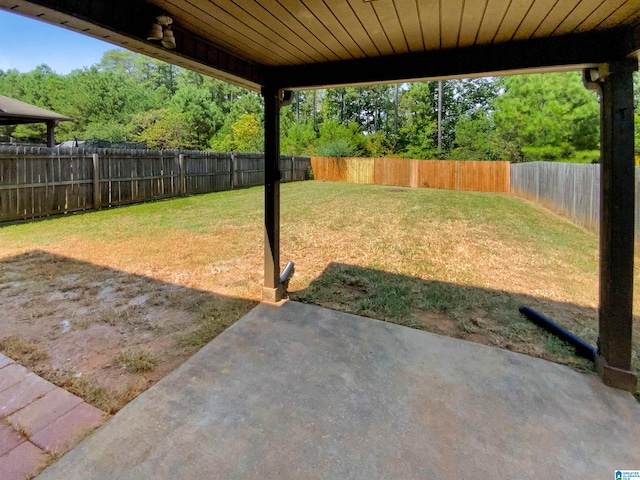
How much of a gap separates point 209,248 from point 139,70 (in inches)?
1546

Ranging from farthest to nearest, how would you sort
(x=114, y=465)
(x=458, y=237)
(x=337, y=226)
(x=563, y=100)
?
(x=563, y=100)
(x=337, y=226)
(x=458, y=237)
(x=114, y=465)

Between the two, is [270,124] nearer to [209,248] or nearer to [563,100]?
[209,248]

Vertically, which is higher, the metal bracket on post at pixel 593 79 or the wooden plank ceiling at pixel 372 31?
the wooden plank ceiling at pixel 372 31

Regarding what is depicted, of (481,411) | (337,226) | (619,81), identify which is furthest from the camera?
(337,226)

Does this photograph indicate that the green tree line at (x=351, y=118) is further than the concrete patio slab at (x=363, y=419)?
Yes

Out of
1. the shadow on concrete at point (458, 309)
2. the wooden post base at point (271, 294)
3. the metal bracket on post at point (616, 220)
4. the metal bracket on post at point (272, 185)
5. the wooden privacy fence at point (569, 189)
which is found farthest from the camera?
the wooden privacy fence at point (569, 189)

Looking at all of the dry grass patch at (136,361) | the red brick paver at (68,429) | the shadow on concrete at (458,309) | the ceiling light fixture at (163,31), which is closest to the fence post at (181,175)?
the shadow on concrete at (458,309)

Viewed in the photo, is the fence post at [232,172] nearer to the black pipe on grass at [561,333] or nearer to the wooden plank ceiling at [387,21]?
the wooden plank ceiling at [387,21]

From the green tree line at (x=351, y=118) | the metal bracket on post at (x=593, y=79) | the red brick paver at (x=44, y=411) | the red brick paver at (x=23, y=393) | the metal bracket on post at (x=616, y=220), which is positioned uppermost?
the green tree line at (x=351, y=118)

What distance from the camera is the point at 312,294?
3508 millimetres

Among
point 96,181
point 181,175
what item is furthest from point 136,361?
point 181,175

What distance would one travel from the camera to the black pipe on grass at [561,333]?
7.75 feet

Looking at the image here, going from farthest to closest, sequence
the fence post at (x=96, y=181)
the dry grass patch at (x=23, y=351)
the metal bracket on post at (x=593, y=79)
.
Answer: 1. the fence post at (x=96, y=181)
2. the dry grass patch at (x=23, y=351)
3. the metal bracket on post at (x=593, y=79)

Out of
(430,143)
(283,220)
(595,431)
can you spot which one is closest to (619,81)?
(595,431)
